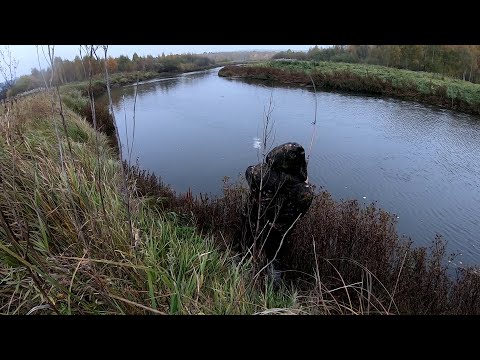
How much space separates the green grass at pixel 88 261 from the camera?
1.76 metres

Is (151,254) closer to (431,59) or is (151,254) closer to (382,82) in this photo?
(382,82)

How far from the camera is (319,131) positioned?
1301 centimetres

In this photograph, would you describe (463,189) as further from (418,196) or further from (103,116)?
(103,116)

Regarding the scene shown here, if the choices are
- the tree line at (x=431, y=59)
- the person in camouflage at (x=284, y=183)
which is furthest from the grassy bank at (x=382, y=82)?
the person in camouflage at (x=284, y=183)

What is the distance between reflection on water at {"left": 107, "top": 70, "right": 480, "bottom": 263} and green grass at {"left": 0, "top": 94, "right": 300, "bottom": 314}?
7.23 ft

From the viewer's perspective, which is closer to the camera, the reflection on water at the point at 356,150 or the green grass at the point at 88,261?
the green grass at the point at 88,261

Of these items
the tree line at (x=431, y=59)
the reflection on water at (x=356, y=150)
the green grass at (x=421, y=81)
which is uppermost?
the tree line at (x=431, y=59)

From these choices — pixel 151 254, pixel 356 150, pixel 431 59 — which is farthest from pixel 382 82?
pixel 151 254

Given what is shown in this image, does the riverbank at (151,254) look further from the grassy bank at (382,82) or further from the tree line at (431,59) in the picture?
the tree line at (431,59)

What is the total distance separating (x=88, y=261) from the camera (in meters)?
1.69

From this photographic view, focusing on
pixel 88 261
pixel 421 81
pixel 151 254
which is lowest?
pixel 151 254

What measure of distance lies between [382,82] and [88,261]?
23440 mm

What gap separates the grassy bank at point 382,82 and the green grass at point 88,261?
17764mm
